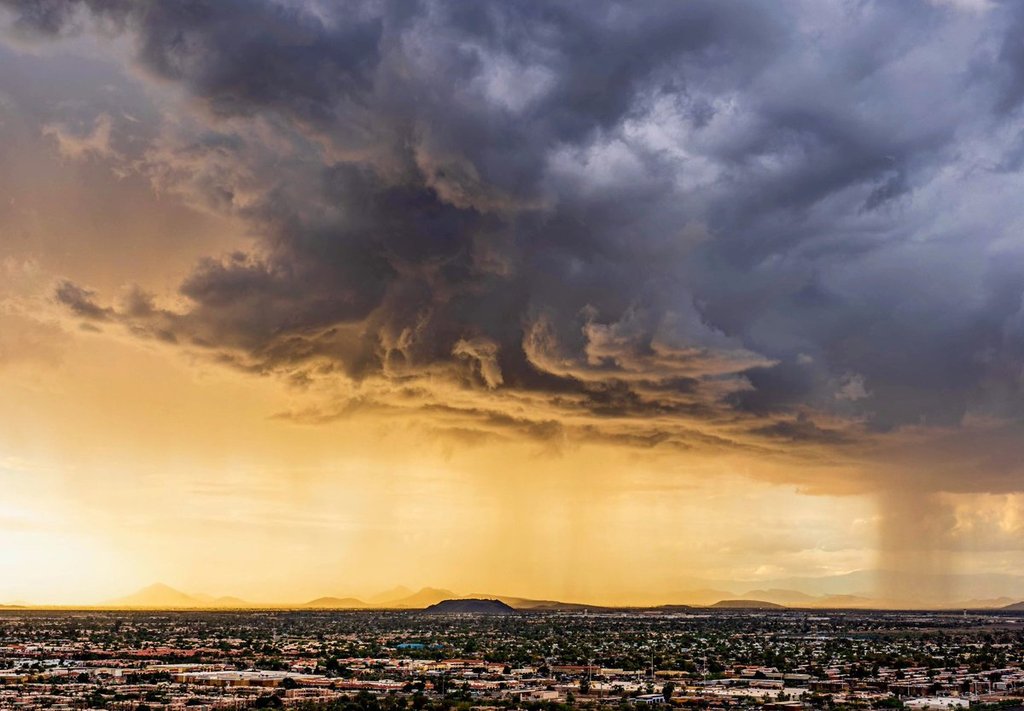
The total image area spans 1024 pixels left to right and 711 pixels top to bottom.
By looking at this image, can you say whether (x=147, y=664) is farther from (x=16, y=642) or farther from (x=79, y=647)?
(x=16, y=642)

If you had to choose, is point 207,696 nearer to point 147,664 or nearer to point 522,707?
point 522,707

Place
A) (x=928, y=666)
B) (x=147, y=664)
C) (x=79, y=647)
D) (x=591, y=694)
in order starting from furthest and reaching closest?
(x=79, y=647), (x=928, y=666), (x=147, y=664), (x=591, y=694)

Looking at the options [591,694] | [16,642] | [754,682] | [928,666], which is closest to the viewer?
[591,694]

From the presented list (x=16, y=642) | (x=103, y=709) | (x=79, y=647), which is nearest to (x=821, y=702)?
(x=103, y=709)

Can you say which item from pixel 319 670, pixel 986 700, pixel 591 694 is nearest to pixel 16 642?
pixel 319 670

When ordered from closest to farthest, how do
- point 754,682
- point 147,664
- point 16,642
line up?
point 754,682
point 147,664
point 16,642

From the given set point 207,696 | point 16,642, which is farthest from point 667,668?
point 16,642

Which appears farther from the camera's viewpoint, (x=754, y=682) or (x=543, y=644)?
(x=543, y=644)

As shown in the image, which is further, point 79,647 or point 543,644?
point 543,644

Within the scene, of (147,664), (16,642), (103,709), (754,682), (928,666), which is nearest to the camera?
(103,709)
